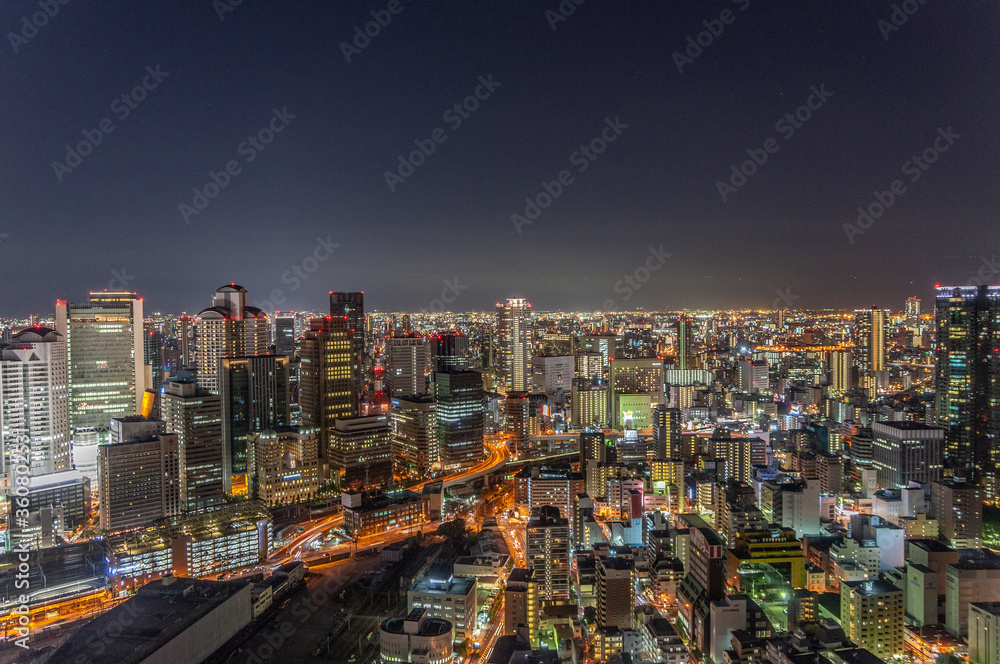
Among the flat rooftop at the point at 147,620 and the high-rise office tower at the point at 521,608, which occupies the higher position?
the flat rooftop at the point at 147,620

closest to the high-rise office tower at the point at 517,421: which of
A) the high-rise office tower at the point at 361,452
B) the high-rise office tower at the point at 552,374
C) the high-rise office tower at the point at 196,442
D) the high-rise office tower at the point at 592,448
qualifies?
the high-rise office tower at the point at 592,448

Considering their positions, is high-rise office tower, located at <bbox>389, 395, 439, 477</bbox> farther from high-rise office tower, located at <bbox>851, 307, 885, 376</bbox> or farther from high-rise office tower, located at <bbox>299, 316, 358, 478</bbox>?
high-rise office tower, located at <bbox>851, 307, 885, 376</bbox>

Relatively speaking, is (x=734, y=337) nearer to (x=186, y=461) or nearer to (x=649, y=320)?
(x=649, y=320)

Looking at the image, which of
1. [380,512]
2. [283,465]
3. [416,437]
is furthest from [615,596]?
[416,437]

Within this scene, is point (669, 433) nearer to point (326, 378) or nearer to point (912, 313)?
point (326, 378)

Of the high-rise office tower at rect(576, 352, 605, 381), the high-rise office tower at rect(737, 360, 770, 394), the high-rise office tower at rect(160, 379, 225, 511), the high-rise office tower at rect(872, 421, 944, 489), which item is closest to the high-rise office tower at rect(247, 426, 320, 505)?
the high-rise office tower at rect(160, 379, 225, 511)

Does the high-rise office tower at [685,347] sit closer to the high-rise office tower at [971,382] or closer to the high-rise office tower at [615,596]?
the high-rise office tower at [971,382]
